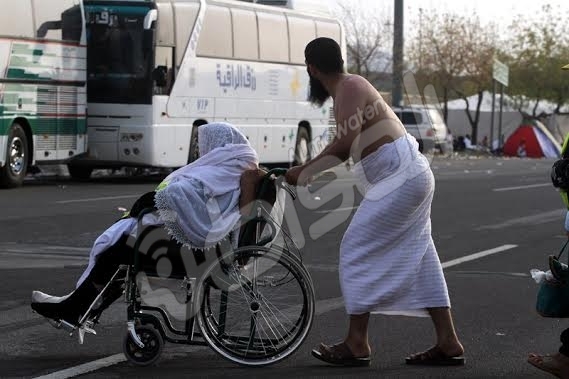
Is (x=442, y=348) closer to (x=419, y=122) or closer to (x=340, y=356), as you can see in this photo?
(x=340, y=356)

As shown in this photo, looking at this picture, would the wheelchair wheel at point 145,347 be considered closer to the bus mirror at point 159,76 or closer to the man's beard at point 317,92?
the man's beard at point 317,92

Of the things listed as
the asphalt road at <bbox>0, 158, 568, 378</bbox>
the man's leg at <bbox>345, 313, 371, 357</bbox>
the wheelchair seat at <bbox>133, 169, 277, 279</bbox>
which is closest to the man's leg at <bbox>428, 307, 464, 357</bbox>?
the asphalt road at <bbox>0, 158, 568, 378</bbox>

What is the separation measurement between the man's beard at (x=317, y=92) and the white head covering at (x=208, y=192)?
470mm

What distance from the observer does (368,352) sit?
6824 mm

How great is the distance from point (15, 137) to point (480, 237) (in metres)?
9.33

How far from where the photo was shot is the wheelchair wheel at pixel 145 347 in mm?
6625

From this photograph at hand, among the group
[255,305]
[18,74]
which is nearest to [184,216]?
[255,305]

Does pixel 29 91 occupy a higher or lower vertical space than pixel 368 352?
higher

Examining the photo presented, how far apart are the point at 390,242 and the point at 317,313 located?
1976 millimetres

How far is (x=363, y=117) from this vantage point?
6.64 m

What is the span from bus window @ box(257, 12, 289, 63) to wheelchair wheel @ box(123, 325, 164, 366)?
63.7 feet

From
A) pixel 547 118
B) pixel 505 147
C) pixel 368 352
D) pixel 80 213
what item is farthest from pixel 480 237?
pixel 547 118

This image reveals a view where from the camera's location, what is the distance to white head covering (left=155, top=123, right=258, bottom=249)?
663cm

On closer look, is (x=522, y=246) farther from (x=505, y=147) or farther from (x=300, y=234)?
(x=505, y=147)
